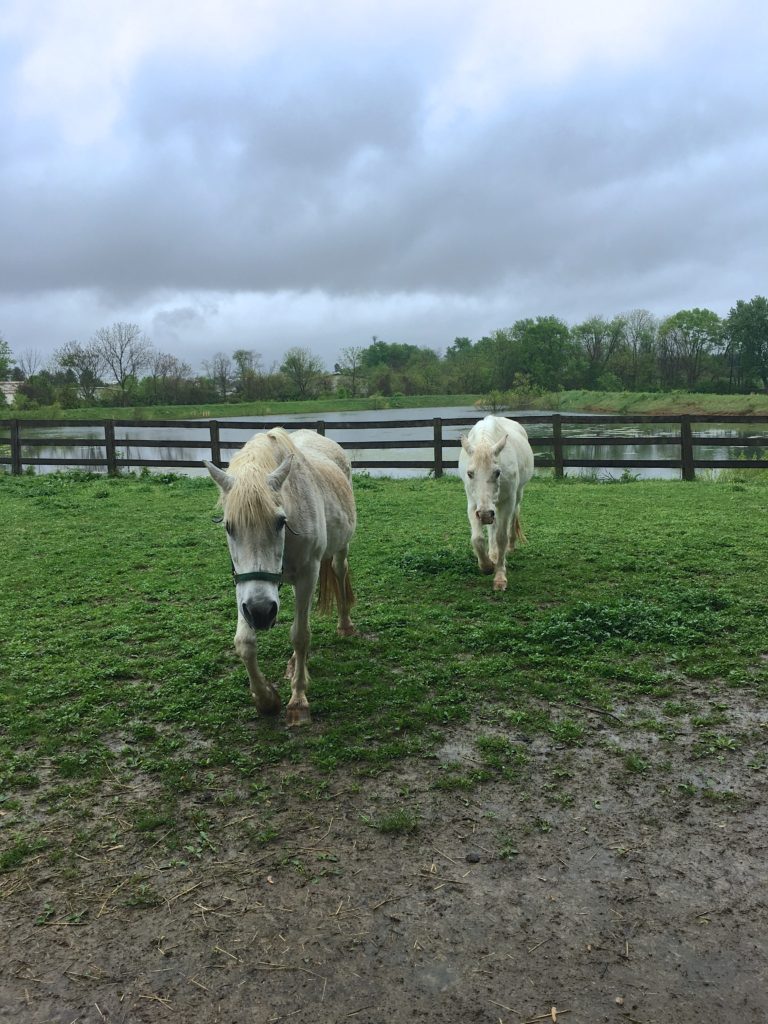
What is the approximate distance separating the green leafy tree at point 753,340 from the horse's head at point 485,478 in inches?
1816

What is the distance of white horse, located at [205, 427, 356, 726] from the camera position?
10.4 feet

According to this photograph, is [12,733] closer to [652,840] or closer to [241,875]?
[241,875]

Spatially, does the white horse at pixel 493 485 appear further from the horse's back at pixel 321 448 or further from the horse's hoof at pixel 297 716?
the horse's hoof at pixel 297 716

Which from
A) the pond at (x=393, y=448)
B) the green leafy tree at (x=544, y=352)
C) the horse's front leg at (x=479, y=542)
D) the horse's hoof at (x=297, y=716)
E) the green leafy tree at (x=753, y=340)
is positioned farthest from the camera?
the green leafy tree at (x=753, y=340)

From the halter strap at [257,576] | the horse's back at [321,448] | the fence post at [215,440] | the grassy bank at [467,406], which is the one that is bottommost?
the halter strap at [257,576]

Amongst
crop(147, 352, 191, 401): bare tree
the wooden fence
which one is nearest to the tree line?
crop(147, 352, 191, 401): bare tree

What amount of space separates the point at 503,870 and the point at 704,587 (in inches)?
165

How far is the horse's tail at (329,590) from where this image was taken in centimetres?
484

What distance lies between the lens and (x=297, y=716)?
3.66 metres

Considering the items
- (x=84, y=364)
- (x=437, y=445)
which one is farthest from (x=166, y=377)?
(x=437, y=445)

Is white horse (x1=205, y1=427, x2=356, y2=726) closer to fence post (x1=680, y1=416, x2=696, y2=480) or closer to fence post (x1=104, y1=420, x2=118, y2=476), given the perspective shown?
fence post (x1=680, y1=416, x2=696, y2=480)

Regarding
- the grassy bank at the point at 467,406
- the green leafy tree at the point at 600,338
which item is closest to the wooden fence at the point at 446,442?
the grassy bank at the point at 467,406

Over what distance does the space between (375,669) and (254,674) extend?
1065mm

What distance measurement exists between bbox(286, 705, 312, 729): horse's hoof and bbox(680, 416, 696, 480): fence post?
11790mm
